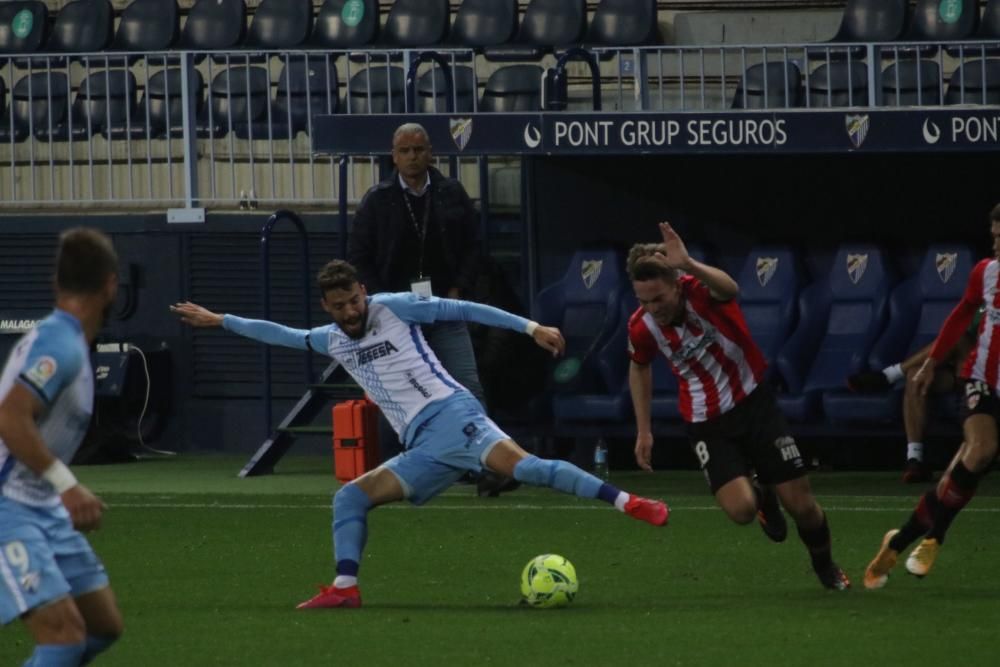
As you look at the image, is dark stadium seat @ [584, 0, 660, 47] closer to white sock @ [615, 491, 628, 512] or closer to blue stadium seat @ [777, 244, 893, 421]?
blue stadium seat @ [777, 244, 893, 421]

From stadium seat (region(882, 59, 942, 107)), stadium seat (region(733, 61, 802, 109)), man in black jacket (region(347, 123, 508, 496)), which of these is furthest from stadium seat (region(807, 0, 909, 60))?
man in black jacket (region(347, 123, 508, 496))

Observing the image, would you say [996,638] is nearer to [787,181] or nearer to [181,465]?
Answer: [787,181]

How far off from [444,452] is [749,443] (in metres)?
1.36

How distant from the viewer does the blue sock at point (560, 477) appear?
9.70 m

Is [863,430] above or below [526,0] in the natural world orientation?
below

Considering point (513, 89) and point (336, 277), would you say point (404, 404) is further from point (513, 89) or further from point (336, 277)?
point (513, 89)

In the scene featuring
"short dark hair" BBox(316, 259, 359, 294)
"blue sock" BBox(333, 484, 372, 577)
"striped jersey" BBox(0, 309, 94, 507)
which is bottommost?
"blue sock" BBox(333, 484, 372, 577)

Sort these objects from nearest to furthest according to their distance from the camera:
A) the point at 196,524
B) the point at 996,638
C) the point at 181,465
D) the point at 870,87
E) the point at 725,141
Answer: the point at 996,638, the point at 196,524, the point at 725,141, the point at 870,87, the point at 181,465

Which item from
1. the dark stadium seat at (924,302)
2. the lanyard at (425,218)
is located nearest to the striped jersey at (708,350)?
the lanyard at (425,218)

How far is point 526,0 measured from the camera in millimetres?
19844

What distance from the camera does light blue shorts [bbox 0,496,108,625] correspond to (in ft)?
21.0

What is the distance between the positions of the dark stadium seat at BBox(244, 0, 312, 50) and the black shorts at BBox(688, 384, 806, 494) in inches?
395

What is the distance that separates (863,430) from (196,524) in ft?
15.0

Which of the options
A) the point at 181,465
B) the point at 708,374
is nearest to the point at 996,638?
the point at 708,374
